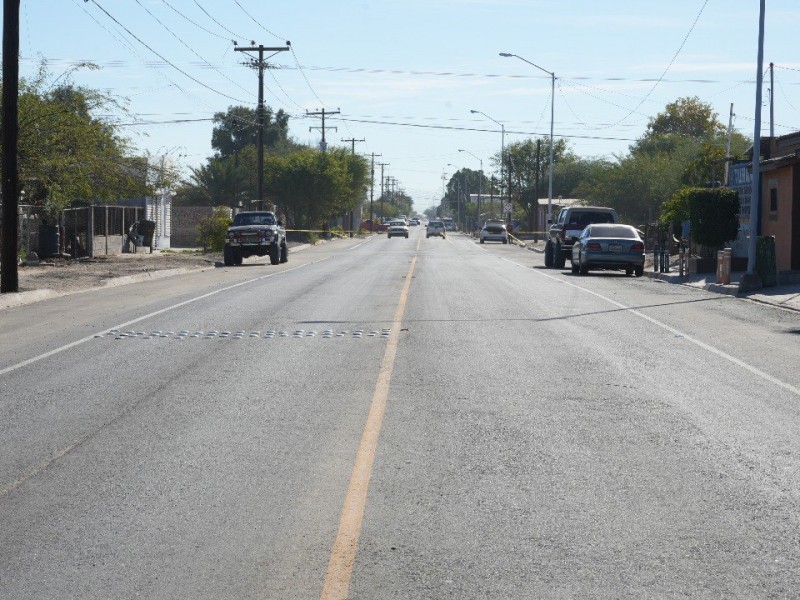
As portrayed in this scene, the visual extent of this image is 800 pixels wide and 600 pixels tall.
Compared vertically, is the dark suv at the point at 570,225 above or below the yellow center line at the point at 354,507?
above

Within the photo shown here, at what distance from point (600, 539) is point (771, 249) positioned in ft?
75.7

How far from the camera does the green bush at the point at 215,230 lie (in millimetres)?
50938

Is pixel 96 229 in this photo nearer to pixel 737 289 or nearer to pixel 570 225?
pixel 570 225

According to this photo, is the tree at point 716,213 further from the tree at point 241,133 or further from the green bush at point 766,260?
the tree at point 241,133

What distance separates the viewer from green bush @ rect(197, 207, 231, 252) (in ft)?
167

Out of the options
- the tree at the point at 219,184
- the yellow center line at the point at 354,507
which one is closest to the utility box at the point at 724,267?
the yellow center line at the point at 354,507

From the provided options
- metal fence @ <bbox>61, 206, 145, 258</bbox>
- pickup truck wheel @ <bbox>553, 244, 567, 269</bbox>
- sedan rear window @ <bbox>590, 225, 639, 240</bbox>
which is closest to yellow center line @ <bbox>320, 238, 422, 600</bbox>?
sedan rear window @ <bbox>590, 225, 639, 240</bbox>

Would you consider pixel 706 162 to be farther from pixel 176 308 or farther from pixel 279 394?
pixel 279 394

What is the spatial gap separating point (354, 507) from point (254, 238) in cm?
3594

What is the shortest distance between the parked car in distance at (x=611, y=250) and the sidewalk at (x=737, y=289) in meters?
1.05

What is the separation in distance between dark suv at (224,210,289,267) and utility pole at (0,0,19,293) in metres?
17.9

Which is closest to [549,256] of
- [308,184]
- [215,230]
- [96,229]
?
[215,230]

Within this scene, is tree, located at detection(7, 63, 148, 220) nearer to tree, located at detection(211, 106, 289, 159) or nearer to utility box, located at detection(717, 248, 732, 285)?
utility box, located at detection(717, 248, 732, 285)

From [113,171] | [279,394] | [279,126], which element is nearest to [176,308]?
[279,394]
